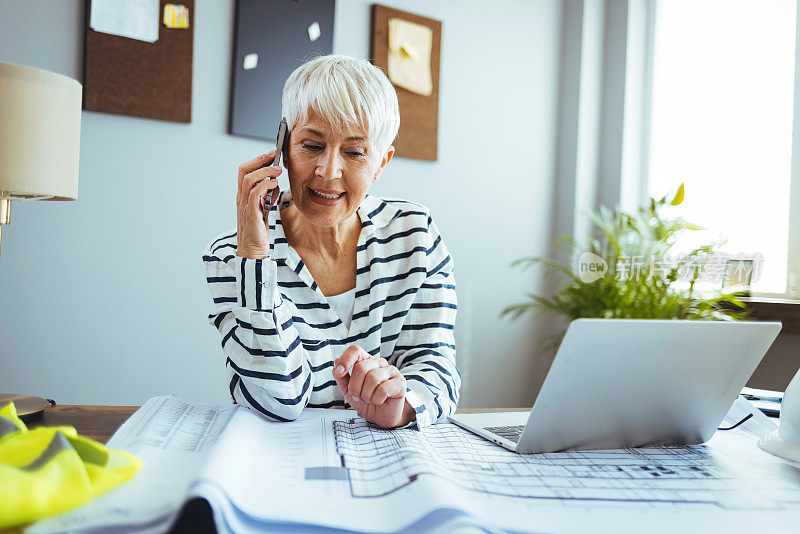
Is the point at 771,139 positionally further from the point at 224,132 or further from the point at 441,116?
the point at 224,132

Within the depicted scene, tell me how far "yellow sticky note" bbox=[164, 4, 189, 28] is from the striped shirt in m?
1.17

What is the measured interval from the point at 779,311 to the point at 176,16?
7.64 feet

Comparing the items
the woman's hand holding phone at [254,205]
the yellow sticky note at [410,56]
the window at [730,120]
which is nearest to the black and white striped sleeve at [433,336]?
the woman's hand holding phone at [254,205]

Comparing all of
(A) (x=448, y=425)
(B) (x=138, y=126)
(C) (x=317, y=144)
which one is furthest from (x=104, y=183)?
(A) (x=448, y=425)

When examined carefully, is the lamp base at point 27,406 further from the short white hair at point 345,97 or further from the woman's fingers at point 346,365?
the short white hair at point 345,97

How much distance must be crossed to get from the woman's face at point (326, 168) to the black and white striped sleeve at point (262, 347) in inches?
7.2

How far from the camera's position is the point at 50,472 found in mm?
475

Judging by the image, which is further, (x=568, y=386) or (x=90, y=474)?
(x=568, y=386)

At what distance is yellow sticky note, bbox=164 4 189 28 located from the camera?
2105 millimetres

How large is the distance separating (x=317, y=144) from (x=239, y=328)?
35 cm

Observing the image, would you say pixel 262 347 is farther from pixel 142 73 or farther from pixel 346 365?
pixel 142 73

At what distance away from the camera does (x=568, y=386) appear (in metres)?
0.69

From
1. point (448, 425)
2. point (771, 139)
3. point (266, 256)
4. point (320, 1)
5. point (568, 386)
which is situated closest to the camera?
point (568, 386)

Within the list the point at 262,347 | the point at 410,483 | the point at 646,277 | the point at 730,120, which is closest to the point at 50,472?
the point at 410,483
